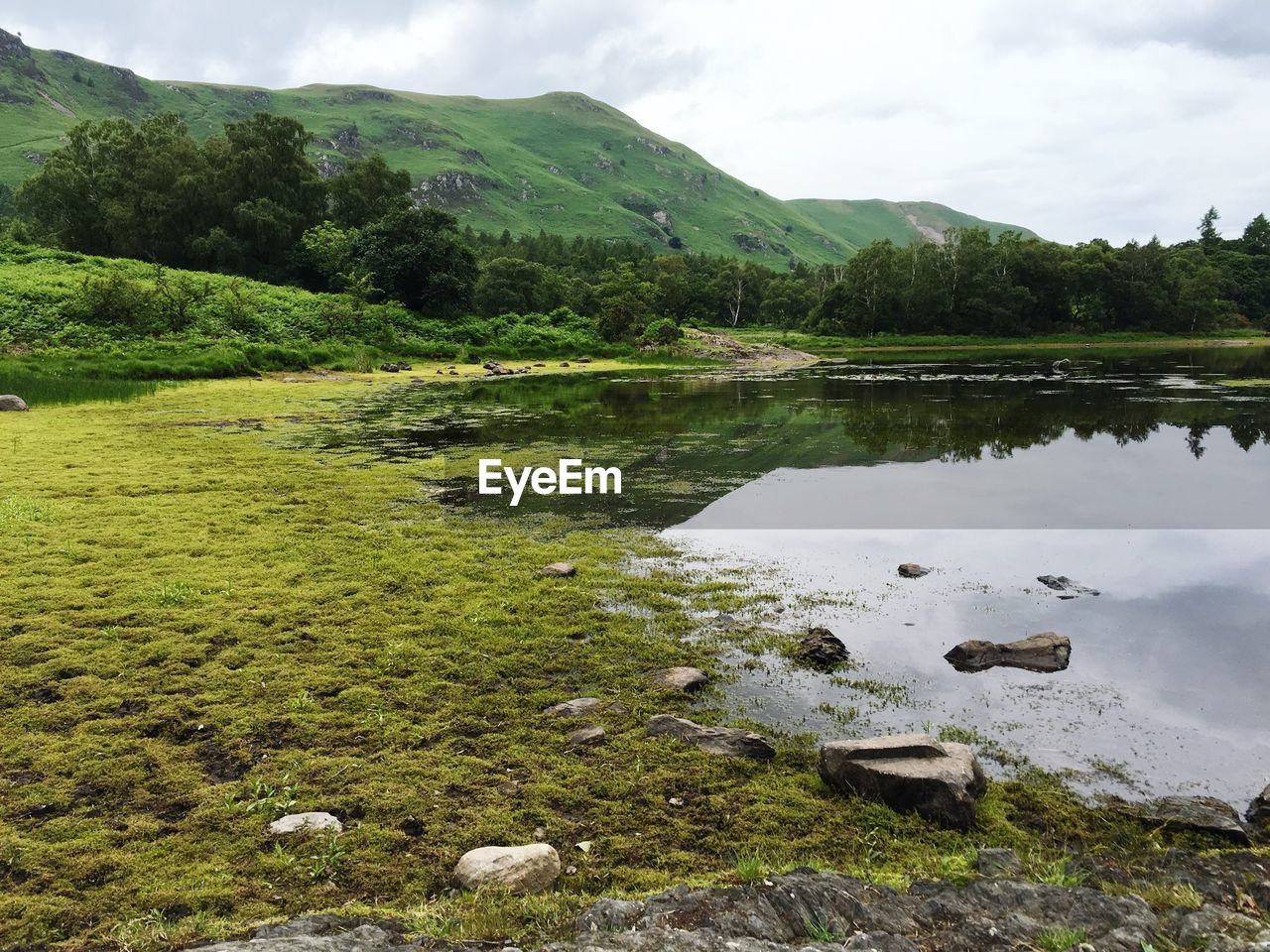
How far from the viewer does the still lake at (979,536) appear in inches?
237

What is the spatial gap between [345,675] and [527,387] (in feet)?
106

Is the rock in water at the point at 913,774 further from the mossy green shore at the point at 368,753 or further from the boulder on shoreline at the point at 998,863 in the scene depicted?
the boulder on shoreline at the point at 998,863

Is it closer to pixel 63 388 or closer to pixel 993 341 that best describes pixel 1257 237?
pixel 993 341

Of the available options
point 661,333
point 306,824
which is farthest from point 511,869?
point 661,333

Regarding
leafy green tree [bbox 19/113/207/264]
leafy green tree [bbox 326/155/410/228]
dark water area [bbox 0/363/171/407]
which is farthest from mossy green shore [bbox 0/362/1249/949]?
leafy green tree [bbox 326/155/410/228]

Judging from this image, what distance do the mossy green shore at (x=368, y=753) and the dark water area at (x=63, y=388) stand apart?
64.8 ft

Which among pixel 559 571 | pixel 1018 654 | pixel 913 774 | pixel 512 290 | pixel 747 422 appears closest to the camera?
pixel 913 774

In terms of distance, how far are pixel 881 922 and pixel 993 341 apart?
101 metres

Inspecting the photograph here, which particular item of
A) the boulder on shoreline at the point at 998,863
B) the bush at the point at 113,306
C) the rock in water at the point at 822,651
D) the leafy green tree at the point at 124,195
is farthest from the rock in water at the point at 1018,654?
the leafy green tree at the point at 124,195

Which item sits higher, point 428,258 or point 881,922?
point 428,258

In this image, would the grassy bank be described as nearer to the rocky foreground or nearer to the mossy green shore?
the mossy green shore

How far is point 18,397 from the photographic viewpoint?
24875 millimetres

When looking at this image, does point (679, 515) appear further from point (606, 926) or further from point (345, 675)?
point (606, 926)

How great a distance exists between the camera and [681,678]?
662cm
